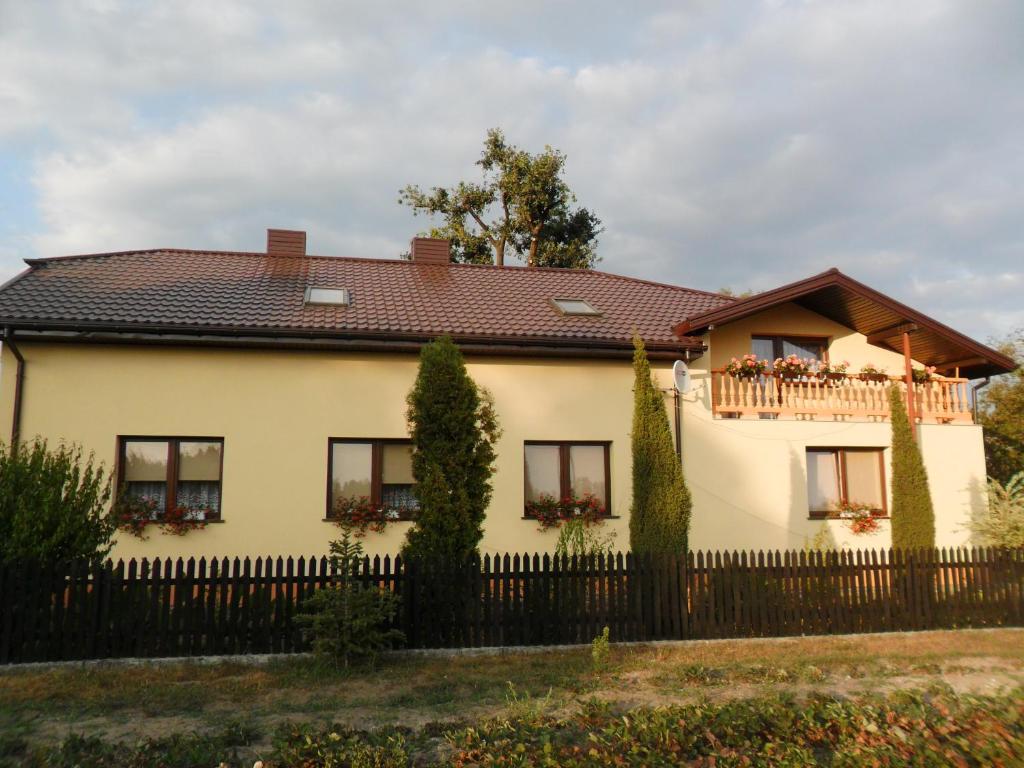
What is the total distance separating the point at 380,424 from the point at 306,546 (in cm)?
215

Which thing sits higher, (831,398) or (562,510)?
(831,398)

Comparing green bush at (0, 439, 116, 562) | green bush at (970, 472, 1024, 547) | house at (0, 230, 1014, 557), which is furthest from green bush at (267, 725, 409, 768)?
green bush at (970, 472, 1024, 547)

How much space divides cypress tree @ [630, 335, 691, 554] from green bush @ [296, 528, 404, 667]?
12.4 ft

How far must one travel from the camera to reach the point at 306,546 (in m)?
12.1

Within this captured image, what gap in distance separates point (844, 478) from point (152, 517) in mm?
11607

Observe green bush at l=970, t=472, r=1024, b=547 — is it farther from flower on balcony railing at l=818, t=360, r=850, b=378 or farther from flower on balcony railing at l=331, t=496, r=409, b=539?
flower on balcony railing at l=331, t=496, r=409, b=539

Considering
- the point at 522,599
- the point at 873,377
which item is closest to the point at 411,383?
the point at 522,599

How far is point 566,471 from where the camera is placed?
13219 mm

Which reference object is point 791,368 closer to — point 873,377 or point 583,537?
point 873,377

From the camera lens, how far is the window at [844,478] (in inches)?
567

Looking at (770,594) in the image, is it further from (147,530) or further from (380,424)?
(147,530)

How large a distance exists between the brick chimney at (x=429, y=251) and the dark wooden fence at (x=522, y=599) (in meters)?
10.4

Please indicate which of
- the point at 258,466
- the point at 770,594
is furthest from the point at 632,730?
the point at 258,466

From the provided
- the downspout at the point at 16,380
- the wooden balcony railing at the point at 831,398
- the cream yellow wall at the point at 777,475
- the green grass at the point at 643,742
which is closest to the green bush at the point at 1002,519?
the cream yellow wall at the point at 777,475
